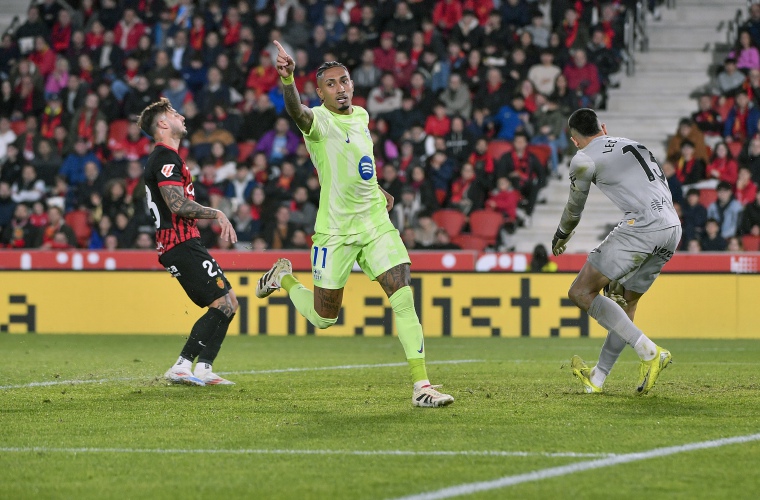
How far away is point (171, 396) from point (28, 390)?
1290 millimetres

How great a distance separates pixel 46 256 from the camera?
19312 mm

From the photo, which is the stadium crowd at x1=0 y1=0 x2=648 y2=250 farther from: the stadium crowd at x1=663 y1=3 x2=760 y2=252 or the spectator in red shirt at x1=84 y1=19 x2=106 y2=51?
the stadium crowd at x1=663 y1=3 x2=760 y2=252

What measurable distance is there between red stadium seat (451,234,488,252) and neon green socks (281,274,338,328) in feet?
32.3

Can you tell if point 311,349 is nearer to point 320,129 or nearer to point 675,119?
point 320,129

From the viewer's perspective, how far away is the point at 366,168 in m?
8.59

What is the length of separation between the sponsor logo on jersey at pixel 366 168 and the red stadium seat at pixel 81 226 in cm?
1316

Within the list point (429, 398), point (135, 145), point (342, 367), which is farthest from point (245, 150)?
point (429, 398)

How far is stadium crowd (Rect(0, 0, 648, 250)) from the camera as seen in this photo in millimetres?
19922

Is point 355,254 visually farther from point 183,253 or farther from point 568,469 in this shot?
point 568,469

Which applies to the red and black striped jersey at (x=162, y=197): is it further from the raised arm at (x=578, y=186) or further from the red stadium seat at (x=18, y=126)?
the red stadium seat at (x=18, y=126)

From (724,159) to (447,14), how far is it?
19.7 feet

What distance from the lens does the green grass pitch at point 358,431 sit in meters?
5.42

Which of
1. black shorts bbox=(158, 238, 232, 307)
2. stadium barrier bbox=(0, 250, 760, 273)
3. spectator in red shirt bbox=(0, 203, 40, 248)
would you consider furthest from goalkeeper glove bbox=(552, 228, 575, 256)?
spectator in red shirt bbox=(0, 203, 40, 248)

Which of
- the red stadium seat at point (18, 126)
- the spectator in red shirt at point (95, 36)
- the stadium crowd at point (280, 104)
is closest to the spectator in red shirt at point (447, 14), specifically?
the stadium crowd at point (280, 104)
